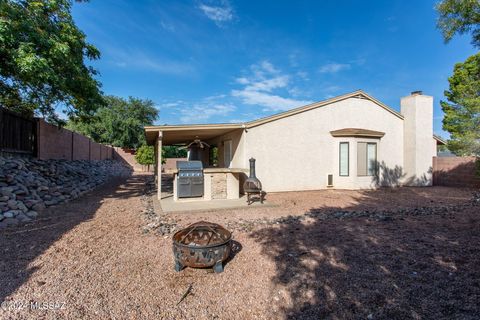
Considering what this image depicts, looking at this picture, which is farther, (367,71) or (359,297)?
(367,71)

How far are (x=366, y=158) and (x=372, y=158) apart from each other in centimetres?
45

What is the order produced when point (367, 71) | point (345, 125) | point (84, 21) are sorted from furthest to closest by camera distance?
point (367, 71) → point (345, 125) → point (84, 21)

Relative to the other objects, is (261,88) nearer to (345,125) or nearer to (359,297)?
(345,125)

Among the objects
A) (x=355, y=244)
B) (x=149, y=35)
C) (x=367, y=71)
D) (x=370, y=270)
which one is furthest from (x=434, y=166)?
(x=149, y=35)

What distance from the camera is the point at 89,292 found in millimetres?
2938

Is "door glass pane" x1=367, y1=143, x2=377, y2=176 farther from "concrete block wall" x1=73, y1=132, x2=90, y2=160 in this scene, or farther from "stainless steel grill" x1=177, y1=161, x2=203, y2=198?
"concrete block wall" x1=73, y1=132, x2=90, y2=160

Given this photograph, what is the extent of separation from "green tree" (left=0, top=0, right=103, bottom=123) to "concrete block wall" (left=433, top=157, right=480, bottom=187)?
17153mm

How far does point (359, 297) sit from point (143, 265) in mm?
2979

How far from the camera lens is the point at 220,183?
28.6 ft

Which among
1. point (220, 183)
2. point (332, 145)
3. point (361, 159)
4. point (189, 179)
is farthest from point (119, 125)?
point (361, 159)

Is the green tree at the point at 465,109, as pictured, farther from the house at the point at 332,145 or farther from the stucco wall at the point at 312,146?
the stucco wall at the point at 312,146

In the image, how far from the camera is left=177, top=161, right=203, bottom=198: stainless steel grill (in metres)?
8.15

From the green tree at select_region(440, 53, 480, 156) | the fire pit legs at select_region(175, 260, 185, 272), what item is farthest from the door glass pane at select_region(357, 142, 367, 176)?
the fire pit legs at select_region(175, 260, 185, 272)

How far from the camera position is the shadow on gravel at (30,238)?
3271 millimetres
